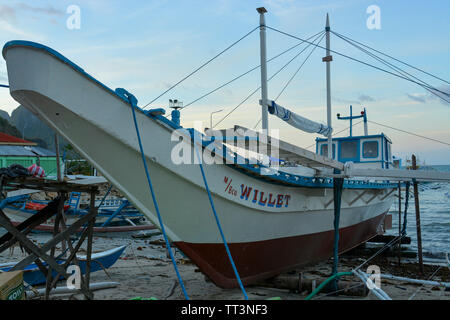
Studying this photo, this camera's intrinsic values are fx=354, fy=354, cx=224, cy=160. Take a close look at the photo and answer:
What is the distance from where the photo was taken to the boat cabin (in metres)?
12.2

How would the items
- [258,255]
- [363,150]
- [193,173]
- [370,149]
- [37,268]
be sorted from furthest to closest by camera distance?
[363,150], [370,149], [37,268], [258,255], [193,173]

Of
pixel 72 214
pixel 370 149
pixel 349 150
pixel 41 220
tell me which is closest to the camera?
pixel 41 220

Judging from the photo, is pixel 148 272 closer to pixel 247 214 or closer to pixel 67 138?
pixel 247 214

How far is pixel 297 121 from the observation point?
332 inches

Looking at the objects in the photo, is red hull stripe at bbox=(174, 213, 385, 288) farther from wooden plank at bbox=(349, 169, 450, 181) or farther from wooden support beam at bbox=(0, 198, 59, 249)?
wooden support beam at bbox=(0, 198, 59, 249)

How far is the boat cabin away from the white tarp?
3.30 m

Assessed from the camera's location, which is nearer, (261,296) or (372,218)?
(261,296)

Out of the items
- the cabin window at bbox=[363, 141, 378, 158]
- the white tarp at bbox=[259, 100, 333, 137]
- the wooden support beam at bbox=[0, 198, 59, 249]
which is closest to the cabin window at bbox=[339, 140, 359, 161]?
the cabin window at bbox=[363, 141, 378, 158]

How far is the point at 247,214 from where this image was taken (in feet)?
21.1

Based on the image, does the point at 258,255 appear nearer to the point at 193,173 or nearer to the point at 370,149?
the point at 193,173

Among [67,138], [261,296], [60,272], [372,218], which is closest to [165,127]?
[67,138]

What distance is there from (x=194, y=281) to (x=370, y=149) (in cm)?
794

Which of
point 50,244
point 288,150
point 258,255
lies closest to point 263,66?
point 288,150

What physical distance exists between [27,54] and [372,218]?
39.0 ft
